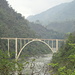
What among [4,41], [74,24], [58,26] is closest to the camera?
[4,41]

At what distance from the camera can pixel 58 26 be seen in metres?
110

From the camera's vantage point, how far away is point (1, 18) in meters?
36.2

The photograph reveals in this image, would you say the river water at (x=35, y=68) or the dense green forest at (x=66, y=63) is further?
the dense green forest at (x=66, y=63)

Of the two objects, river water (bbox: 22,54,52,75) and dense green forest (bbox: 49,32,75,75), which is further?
dense green forest (bbox: 49,32,75,75)

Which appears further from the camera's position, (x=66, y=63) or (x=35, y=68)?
(x=66, y=63)

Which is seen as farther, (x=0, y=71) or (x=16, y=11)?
(x=16, y=11)

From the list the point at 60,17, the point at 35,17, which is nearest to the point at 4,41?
the point at 60,17

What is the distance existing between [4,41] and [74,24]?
71.8 metres

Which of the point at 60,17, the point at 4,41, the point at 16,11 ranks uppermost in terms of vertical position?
the point at 60,17

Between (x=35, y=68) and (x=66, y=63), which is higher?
(x=35, y=68)

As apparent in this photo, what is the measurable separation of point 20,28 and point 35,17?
15886 centimetres

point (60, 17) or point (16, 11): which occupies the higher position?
point (60, 17)

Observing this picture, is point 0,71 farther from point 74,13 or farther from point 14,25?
point 74,13

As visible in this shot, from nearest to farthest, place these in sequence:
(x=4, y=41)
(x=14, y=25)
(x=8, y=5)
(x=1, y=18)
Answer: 1. (x=4, y=41)
2. (x=1, y=18)
3. (x=14, y=25)
4. (x=8, y=5)
